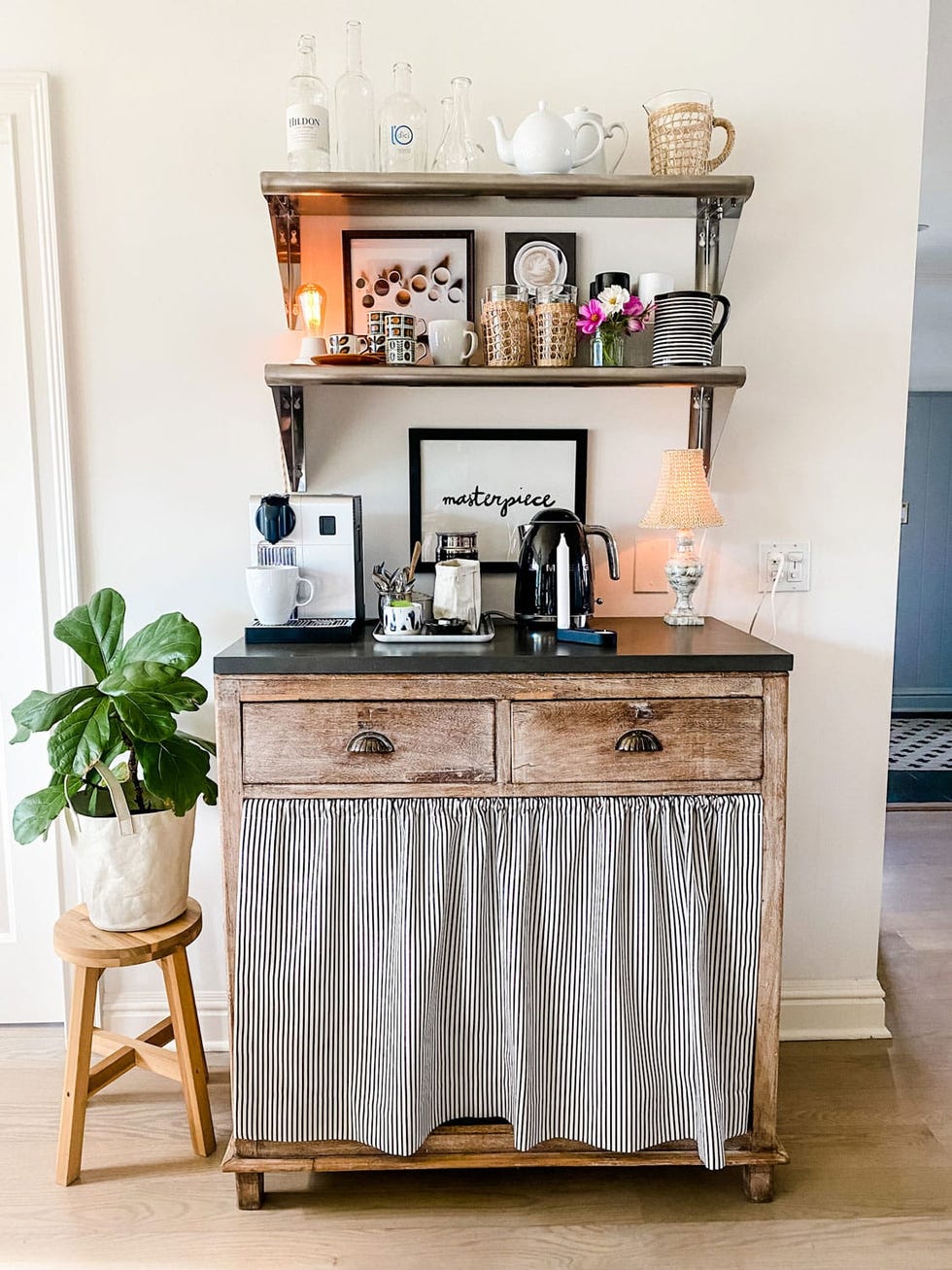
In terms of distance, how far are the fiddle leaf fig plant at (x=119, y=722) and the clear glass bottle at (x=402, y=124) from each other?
1037 millimetres

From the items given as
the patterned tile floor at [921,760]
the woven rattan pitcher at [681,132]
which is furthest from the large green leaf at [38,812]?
the patterned tile floor at [921,760]

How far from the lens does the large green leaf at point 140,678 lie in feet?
5.25

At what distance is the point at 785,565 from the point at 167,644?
1379 mm

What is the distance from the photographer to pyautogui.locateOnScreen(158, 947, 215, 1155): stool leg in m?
1.75

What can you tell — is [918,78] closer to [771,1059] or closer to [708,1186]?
[771,1059]

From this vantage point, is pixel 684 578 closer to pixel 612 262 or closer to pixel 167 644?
pixel 612 262

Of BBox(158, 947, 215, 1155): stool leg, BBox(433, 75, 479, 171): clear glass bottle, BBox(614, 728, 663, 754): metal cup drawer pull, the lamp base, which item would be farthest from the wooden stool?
BBox(433, 75, 479, 171): clear glass bottle

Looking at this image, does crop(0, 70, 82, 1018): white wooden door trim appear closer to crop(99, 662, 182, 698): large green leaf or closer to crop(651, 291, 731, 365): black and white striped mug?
crop(99, 662, 182, 698): large green leaf

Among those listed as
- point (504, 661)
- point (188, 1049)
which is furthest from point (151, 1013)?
point (504, 661)

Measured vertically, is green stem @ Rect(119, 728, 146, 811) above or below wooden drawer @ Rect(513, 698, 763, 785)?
below

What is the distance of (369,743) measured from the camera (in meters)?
1.53

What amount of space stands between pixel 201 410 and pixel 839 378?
1.45 metres

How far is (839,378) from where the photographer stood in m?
2.04

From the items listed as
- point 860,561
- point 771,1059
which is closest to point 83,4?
point 860,561
